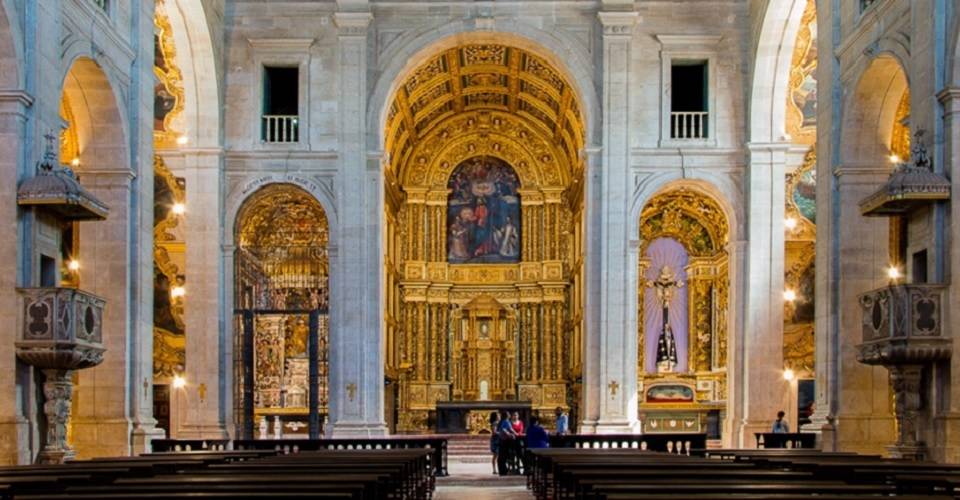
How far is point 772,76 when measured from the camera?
100ft

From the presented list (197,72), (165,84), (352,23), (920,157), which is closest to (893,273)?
(920,157)

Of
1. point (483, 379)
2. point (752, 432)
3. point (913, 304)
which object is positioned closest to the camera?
point (913, 304)

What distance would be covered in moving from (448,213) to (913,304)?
27584 mm

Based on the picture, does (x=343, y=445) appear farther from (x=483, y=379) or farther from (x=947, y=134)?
(x=483, y=379)

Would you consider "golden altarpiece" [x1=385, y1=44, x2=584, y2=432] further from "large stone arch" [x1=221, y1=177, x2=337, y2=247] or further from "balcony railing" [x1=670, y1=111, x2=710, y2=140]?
"large stone arch" [x1=221, y1=177, x2=337, y2=247]

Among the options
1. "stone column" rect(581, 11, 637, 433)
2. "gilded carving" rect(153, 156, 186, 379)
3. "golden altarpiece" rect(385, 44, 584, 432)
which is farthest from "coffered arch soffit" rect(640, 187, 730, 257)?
"gilded carving" rect(153, 156, 186, 379)

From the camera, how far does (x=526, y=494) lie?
22.0 metres

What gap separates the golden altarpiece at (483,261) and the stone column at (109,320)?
60.9 feet

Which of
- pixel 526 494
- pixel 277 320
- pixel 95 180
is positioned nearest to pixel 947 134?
pixel 526 494

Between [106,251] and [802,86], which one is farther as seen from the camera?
[802,86]

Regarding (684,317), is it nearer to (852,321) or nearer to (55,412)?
(852,321)

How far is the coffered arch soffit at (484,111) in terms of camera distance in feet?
120

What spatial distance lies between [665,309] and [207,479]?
27.8 metres

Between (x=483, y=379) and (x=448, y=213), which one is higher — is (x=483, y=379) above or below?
below
